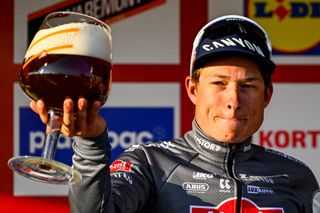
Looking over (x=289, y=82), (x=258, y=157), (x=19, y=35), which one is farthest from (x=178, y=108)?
(x=258, y=157)

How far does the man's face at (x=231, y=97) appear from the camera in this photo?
1.73 meters

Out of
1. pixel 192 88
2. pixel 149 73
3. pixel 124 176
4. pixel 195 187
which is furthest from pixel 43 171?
pixel 149 73

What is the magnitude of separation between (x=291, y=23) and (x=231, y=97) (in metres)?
1.44

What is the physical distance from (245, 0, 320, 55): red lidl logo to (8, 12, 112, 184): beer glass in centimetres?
178

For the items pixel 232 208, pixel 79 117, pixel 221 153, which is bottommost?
pixel 232 208

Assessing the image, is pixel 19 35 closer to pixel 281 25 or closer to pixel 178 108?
pixel 178 108

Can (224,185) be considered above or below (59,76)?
below

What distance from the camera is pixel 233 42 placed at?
1748 mm

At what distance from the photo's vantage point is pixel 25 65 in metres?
1.37

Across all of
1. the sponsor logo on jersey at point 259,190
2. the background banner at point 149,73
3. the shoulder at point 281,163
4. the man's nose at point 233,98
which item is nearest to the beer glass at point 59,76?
the man's nose at point 233,98

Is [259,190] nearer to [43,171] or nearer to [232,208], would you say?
[232,208]

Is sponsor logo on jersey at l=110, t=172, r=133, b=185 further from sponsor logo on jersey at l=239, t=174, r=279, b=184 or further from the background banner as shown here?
the background banner

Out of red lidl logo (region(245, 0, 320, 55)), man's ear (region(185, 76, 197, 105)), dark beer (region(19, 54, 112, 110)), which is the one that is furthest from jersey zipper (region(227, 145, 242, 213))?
red lidl logo (region(245, 0, 320, 55))

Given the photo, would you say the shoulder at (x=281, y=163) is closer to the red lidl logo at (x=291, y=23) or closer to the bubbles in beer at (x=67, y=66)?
the bubbles in beer at (x=67, y=66)
